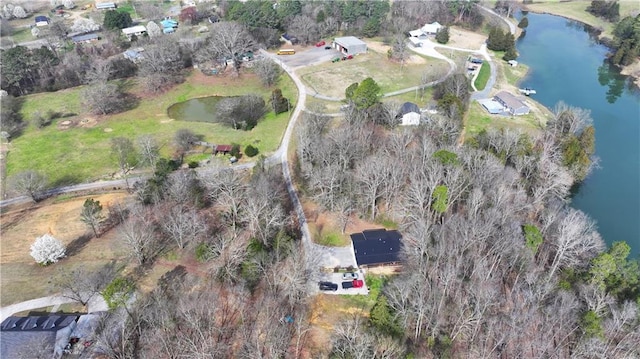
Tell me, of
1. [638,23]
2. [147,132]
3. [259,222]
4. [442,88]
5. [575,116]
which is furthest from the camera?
[638,23]

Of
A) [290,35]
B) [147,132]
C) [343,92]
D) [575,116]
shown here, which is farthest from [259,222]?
[290,35]

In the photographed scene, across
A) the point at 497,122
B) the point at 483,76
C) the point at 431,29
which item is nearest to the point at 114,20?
the point at 431,29

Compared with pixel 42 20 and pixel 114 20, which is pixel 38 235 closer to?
pixel 114 20

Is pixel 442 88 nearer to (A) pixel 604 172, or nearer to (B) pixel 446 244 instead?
(A) pixel 604 172

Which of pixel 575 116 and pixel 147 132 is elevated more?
pixel 575 116

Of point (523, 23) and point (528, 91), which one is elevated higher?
point (523, 23)

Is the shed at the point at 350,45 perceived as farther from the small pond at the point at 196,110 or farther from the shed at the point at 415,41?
the small pond at the point at 196,110

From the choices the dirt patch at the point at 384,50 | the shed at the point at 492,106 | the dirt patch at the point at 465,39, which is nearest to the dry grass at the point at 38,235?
the shed at the point at 492,106

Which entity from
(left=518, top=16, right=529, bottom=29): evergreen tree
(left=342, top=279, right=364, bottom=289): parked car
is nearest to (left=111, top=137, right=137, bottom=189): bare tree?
(left=342, top=279, right=364, bottom=289): parked car
